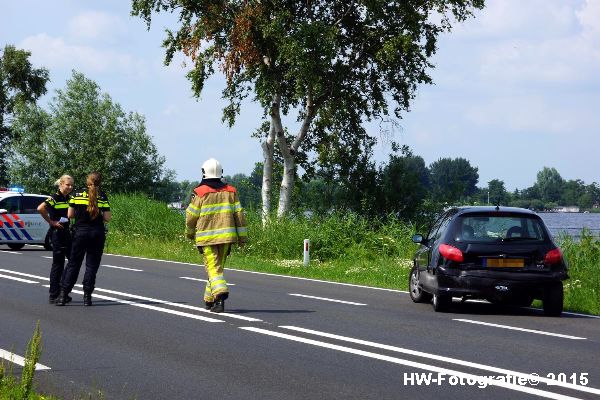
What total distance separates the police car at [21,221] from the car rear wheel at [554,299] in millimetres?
20902

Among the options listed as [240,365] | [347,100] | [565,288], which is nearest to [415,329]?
[240,365]

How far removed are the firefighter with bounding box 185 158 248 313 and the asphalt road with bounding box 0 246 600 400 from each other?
21.4 inches

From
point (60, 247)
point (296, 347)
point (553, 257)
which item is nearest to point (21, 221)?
point (60, 247)

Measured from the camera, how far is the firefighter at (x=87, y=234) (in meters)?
14.5

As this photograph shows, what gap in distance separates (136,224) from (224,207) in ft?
75.6

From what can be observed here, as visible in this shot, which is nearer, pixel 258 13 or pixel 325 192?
pixel 258 13

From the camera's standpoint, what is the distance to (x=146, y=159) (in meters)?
70.4

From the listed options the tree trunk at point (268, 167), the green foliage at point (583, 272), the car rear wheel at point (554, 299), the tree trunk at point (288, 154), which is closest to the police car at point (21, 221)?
the tree trunk at point (268, 167)

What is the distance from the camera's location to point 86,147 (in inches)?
2724

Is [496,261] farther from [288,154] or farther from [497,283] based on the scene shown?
[288,154]

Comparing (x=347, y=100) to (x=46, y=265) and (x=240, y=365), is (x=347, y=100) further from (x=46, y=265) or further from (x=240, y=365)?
(x=240, y=365)

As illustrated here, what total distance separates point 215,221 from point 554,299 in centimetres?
460

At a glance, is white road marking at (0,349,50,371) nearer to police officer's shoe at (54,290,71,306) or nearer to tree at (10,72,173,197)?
police officer's shoe at (54,290,71,306)

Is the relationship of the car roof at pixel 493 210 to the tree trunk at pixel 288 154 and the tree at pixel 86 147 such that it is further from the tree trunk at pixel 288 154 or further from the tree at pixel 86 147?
the tree at pixel 86 147
